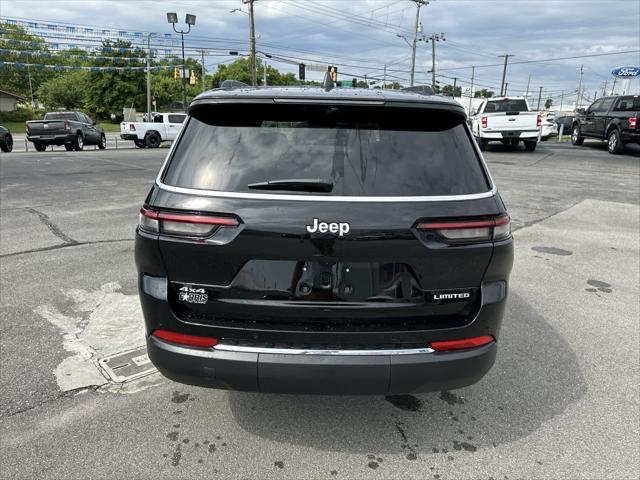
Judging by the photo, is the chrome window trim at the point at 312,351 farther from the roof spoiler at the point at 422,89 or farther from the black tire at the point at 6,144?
the black tire at the point at 6,144

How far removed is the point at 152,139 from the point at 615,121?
2273 cm

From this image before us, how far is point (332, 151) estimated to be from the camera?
2.25 m

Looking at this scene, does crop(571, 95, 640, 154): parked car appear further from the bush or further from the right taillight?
the bush

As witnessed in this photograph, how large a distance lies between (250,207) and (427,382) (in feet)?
3.79

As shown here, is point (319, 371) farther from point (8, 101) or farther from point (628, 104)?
point (8, 101)

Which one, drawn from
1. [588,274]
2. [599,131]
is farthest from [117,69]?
[588,274]

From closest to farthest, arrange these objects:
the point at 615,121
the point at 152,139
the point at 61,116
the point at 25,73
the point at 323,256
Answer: the point at 323,256 → the point at 615,121 → the point at 61,116 → the point at 152,139 → the point at 25,73

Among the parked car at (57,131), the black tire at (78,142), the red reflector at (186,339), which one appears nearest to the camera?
the red reflector at (186,339)

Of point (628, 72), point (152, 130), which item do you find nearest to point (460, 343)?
point (152, 130)

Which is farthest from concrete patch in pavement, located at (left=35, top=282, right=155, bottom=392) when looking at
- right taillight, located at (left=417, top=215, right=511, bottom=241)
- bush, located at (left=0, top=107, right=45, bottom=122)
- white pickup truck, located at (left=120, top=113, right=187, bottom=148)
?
bush, located at (left=0, top=107, right=45, bottom=122)

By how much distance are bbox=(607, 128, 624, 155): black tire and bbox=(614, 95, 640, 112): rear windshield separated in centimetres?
87

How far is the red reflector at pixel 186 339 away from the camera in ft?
7.25

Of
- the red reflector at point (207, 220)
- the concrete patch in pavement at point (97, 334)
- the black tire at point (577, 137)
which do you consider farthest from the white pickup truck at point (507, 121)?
the red reflector at point (207, 220)

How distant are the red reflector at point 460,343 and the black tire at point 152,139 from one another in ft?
88.4
